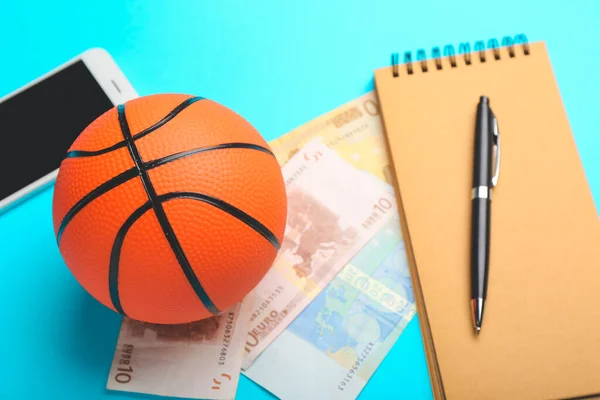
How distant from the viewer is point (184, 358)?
66 cm

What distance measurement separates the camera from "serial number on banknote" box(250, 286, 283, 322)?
2.21 feet

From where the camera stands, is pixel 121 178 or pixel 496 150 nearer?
pixel 121 178

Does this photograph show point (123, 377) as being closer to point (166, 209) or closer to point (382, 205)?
point (166, 209)

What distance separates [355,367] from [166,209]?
13.4 inches

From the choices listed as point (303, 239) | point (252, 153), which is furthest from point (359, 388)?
point (252, 153)

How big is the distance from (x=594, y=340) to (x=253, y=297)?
43 centimetres

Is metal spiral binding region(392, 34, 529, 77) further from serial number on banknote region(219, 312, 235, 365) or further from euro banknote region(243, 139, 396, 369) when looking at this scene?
serial number on banknote region(219, 312, 235, 365)

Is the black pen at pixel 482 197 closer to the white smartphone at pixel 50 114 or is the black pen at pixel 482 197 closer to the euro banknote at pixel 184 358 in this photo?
the euro banknote at pixel 184 358

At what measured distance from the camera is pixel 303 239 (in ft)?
2.32

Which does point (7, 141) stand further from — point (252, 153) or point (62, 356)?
point (252, 153)

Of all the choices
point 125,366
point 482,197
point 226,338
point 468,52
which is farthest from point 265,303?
point 468,52

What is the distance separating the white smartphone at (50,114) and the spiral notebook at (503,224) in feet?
1.33

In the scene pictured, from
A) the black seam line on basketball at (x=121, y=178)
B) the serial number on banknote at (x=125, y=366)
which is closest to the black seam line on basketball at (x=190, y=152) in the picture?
the black seam line on basketball at (x=121, y=178)

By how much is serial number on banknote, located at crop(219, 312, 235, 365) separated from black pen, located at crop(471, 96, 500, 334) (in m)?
0.31
